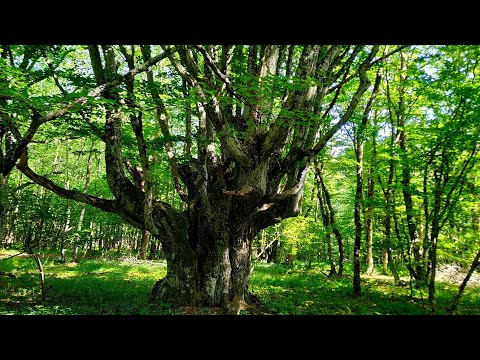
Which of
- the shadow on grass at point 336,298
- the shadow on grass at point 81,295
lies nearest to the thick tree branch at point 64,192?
→ the shadow on grass at point 81,295

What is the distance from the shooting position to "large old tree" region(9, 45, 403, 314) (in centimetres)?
580

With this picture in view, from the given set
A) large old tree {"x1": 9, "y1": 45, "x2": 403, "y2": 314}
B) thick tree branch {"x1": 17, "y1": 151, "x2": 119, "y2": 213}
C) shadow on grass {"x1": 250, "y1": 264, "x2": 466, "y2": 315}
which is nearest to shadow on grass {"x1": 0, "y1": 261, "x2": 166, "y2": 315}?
large old tree {"x1": 9, "y1": 45, "x2": 403, "y2": 314}

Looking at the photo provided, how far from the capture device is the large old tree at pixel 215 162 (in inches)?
229

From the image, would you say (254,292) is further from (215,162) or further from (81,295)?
(81,295)

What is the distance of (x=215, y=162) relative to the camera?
757cm

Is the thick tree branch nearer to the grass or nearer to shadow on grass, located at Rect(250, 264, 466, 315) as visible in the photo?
the grass

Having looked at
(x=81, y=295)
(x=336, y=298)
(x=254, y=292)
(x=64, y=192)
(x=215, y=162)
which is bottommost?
(x=81, y=295)

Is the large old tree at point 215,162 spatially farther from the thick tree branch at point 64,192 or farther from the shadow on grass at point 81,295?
the shadow on grass at point 81,295

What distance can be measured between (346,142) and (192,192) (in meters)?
8.81

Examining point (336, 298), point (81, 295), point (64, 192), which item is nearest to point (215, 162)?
point (64, 192)

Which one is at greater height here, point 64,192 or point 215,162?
point 215,162

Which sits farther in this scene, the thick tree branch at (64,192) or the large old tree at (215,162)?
the thick tree branch at (64,192)
